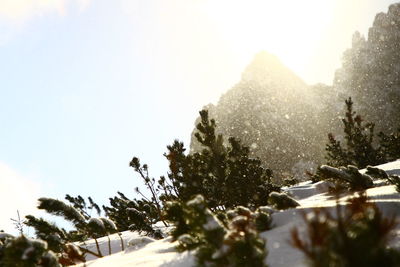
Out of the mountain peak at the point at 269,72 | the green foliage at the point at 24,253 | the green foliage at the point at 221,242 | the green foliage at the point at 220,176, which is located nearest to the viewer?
the green foliage at the point at 221,242

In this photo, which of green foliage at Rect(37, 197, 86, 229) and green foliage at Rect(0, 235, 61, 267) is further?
green foliage at Rect(37, 197, 86, 229)

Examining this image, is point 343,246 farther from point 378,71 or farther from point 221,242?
point 378,71

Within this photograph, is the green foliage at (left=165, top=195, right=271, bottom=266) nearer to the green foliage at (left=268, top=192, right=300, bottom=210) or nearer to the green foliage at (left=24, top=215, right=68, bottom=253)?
the green foliage at (left=268, top=192, right=300, bottom=210)

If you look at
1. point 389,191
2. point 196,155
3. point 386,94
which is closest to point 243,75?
point 386,94

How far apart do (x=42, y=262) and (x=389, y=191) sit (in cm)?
752

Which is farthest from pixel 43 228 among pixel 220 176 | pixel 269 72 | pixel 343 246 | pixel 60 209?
pixel 269 72

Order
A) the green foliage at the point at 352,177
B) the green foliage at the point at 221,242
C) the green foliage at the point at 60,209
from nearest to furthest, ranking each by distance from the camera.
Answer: the green foliage at the point at 221,242
the green foliage at the point at 60,209
the green foliage at the point at 352,177

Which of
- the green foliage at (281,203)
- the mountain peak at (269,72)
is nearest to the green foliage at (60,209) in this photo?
the green foliage at (281,203)

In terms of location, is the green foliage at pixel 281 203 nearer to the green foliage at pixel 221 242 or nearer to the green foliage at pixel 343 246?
the green foliage at pixel 221 242

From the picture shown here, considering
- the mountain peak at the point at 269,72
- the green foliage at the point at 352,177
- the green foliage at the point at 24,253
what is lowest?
the green foliage at the point at 352,177

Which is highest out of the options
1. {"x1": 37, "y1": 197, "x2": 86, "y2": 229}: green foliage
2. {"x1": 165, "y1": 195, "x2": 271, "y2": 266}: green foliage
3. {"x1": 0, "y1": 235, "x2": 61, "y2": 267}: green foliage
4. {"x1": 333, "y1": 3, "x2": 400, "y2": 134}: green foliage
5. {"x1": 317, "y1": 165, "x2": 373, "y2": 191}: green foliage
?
{"x1": 333, "y1": 3, "x2": 400, "y2": 134}: green foliage

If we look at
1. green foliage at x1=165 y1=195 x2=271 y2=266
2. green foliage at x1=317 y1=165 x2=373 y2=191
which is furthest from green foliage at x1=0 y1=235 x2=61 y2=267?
green foliage at x1=317 y1=165 x2=373 y2=191

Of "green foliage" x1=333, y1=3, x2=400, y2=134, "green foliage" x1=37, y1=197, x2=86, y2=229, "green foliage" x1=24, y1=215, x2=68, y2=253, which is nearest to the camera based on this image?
"green foliage" x1=37, y1=197, x2=86, y2=229

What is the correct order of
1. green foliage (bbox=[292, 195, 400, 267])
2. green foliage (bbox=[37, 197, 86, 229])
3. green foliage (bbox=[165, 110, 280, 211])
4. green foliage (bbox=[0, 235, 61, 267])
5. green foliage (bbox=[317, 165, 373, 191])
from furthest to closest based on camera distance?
green foliage (bbox=[165, 110, 280, 211]), green foliage (bbox=[317, 165, 373, 191]), green foliage (bbox=[37, 197, 86, 229]), green foliage (bbox=[0, 235, 61, 267]), green foliage (bbox=[292, 195, 400, 267])
